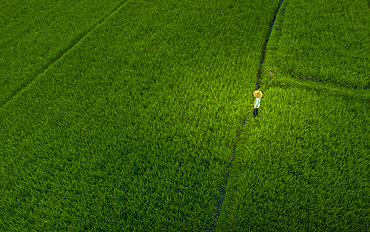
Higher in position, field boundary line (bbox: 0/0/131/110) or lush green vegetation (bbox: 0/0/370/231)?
field boundary line (bbox: 0/0/131/110)

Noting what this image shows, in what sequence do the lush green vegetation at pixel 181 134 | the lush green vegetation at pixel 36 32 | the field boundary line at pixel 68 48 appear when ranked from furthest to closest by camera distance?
the lush green vegetation at pixel 36 32 → the field boundary line at pixel 68 48 → the lush green vegetation at pixel 181 134

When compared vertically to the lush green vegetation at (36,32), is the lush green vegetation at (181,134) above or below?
below

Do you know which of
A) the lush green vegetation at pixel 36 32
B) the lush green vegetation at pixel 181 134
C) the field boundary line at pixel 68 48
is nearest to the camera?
the lush green vegetation at pixel 181 134

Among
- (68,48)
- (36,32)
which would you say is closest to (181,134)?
(68,48)

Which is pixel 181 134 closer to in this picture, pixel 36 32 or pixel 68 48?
pixel 68 48

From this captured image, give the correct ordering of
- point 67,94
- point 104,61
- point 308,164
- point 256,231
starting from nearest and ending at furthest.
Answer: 1. point 256,231
2. point 308,164
3. point 67,94
4. point 104,61

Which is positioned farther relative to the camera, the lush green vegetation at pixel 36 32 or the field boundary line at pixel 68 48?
the lush green vegetation at pixel 36 32

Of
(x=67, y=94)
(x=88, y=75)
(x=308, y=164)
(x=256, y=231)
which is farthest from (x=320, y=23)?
(x=67, y=94)

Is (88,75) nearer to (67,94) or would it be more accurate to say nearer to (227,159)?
(67,94)
